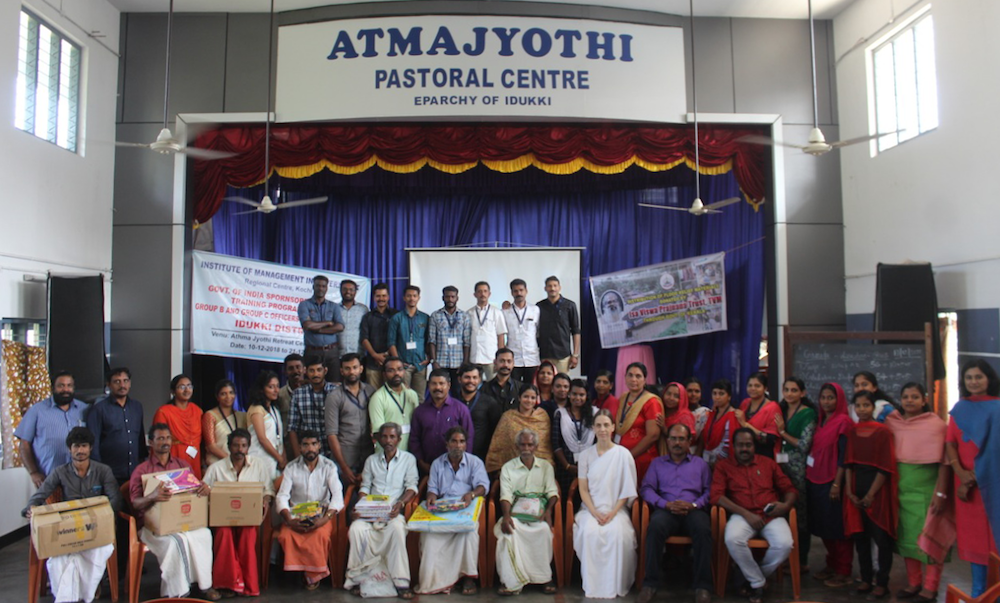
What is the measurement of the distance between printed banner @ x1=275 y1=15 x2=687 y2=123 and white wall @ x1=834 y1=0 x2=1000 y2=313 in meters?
2.10

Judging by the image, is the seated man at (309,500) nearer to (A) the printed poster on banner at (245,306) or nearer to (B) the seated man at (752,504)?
(B) the seated man at (752,504)

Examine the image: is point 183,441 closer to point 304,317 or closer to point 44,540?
point 44,540

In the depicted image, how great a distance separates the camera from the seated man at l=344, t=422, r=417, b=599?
4.47 m

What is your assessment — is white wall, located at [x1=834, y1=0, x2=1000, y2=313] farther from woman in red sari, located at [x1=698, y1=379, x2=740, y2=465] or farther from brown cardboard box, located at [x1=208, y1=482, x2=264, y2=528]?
brown cardboard box, located at [x1=208, y1=482, x2=264, y2=528]

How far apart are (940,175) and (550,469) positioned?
13.1 feet

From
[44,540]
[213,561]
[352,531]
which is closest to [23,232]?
[44,540]

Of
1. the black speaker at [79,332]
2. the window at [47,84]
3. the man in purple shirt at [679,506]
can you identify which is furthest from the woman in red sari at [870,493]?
the window at [47,84]

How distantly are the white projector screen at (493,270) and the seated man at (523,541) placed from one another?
380cm

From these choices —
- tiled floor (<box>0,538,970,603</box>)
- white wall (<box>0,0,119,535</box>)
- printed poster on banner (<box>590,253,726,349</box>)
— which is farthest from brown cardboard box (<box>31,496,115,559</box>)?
printed poster on banner (<box>590,253,726,349</box>)

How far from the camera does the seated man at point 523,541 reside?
4469mm

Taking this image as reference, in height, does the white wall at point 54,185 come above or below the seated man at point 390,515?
above

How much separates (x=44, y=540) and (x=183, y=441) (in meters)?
1.05

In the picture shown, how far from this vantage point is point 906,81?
6.48m

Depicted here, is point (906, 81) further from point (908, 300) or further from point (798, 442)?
point (798, 442)
